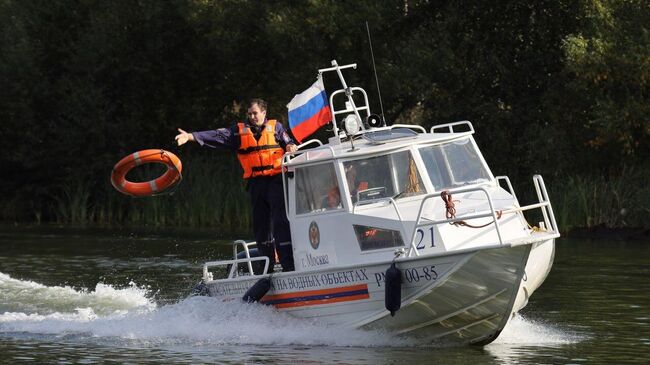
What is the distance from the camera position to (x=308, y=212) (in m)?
16.0

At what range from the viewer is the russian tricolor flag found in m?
16.9

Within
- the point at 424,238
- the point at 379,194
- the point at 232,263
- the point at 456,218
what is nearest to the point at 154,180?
the point at 232,263

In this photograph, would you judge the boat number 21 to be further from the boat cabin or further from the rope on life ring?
the rope on life ring

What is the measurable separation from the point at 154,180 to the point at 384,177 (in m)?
3.78

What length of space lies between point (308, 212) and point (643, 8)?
19619 mm

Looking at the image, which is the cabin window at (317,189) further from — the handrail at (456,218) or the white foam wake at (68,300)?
the white foam wake at (68,300)

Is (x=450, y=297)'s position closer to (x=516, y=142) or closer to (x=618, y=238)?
(x=618, y=238)

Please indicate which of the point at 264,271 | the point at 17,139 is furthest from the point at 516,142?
the point at 264,271

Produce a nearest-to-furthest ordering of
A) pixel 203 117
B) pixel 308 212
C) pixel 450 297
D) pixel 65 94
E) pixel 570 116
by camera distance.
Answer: pixel 450 297 → pixel 308 212 → pixel 570 116 → pixel 65 94 → pixel 203 117

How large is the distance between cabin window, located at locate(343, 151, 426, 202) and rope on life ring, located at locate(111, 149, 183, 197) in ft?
9.36

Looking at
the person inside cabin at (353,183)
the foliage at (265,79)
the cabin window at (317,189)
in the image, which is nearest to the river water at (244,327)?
the cabin window at (317,189)

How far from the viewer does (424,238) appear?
49.1 feet

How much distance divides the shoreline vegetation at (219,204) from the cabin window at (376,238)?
50.5 ft

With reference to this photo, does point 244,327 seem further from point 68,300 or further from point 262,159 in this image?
point 68,300
